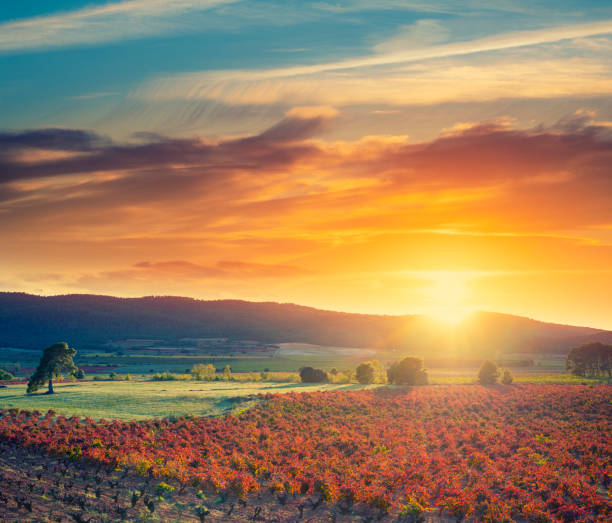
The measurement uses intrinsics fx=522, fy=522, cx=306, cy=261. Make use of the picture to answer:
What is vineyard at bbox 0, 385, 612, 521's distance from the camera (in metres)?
24.7

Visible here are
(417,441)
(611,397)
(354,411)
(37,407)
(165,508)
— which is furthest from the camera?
(611,397)

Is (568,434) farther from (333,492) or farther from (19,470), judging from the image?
(19,470)

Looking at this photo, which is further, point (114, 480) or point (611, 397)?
point (611, 397)

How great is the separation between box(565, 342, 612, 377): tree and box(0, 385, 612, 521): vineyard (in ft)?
278

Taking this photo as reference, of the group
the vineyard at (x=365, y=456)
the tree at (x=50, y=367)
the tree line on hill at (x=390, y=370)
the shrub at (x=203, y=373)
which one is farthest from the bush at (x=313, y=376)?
the tree at (x=50, y=367)

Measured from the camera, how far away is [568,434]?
4350cm

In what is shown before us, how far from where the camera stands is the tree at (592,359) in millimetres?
127000

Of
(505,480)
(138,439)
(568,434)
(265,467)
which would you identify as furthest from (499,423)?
(138,439)

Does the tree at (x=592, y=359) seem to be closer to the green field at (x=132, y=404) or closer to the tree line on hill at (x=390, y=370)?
the tree line on hill at (x=390, y=370)

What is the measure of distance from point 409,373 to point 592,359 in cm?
6516

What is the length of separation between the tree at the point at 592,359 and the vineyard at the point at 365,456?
8459 centimetres

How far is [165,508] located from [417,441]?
74.9 feet

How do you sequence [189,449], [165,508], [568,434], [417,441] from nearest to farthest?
[165,508]
[189,449]
[417,441]
[568,434]

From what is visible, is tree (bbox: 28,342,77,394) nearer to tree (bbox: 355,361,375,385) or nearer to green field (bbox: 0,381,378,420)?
green field (bbox: 0,381,378,420)
